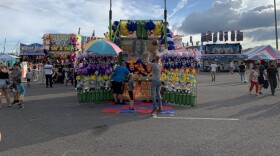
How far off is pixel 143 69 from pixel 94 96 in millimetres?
2247

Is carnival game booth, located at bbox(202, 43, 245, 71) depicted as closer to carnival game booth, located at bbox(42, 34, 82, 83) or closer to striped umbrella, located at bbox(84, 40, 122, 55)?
carnival game booth, located at bbox(42, 34, 82, 83)

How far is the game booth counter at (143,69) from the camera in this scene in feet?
35.7

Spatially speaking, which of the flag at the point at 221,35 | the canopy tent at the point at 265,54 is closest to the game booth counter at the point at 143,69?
the canopy tent at the point at 265,54

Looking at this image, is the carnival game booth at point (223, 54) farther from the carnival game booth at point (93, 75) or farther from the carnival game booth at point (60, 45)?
the carnival game booth at point (93, 75)

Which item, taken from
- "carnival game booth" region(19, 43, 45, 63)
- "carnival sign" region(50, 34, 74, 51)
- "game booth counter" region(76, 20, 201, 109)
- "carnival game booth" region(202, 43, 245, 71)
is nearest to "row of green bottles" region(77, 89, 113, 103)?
"game booth counter" region(76, 20, 201, 109)

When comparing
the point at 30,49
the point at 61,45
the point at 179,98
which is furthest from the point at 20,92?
the point at 30,49

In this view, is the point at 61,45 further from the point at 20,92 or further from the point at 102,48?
the point at 102,48

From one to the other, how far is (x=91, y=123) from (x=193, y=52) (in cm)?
518

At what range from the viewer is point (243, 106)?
10.9 metres

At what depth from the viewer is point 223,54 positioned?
45594 millimetres

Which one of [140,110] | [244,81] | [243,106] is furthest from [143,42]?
[244,81]

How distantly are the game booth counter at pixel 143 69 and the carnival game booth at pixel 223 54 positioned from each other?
3481cm

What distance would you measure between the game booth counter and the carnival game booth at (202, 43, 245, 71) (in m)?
34.8

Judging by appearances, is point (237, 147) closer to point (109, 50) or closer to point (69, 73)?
point (109, 50)
